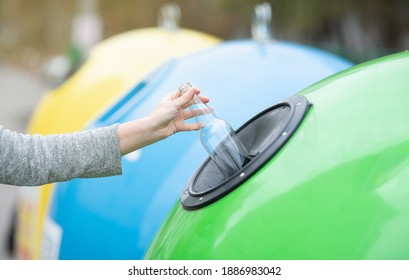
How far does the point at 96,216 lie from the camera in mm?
2992

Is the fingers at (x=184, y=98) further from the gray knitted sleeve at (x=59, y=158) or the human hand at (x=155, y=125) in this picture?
the gray knitted sleeve at (x=59, y=158)

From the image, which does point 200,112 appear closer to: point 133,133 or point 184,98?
point 184,98

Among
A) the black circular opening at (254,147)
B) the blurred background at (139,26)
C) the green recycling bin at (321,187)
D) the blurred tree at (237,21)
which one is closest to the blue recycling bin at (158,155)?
the black circular opening at (254,147)

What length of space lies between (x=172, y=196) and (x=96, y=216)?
14.9 inches

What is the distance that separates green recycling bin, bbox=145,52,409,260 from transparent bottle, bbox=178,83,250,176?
37 millimetres

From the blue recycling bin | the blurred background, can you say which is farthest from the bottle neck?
the blurred background

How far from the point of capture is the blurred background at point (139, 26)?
1761 centimetres

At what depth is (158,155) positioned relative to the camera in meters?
2.85

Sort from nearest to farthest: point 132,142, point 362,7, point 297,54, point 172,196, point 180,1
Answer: point 132,142, point 172,196, point 297,54, point 362,7, point 180,1

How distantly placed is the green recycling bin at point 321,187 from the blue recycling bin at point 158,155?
774 millimetres

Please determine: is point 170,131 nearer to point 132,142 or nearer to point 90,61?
point 132,142

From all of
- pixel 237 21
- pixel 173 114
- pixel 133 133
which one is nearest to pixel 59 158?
pixel 133 133
